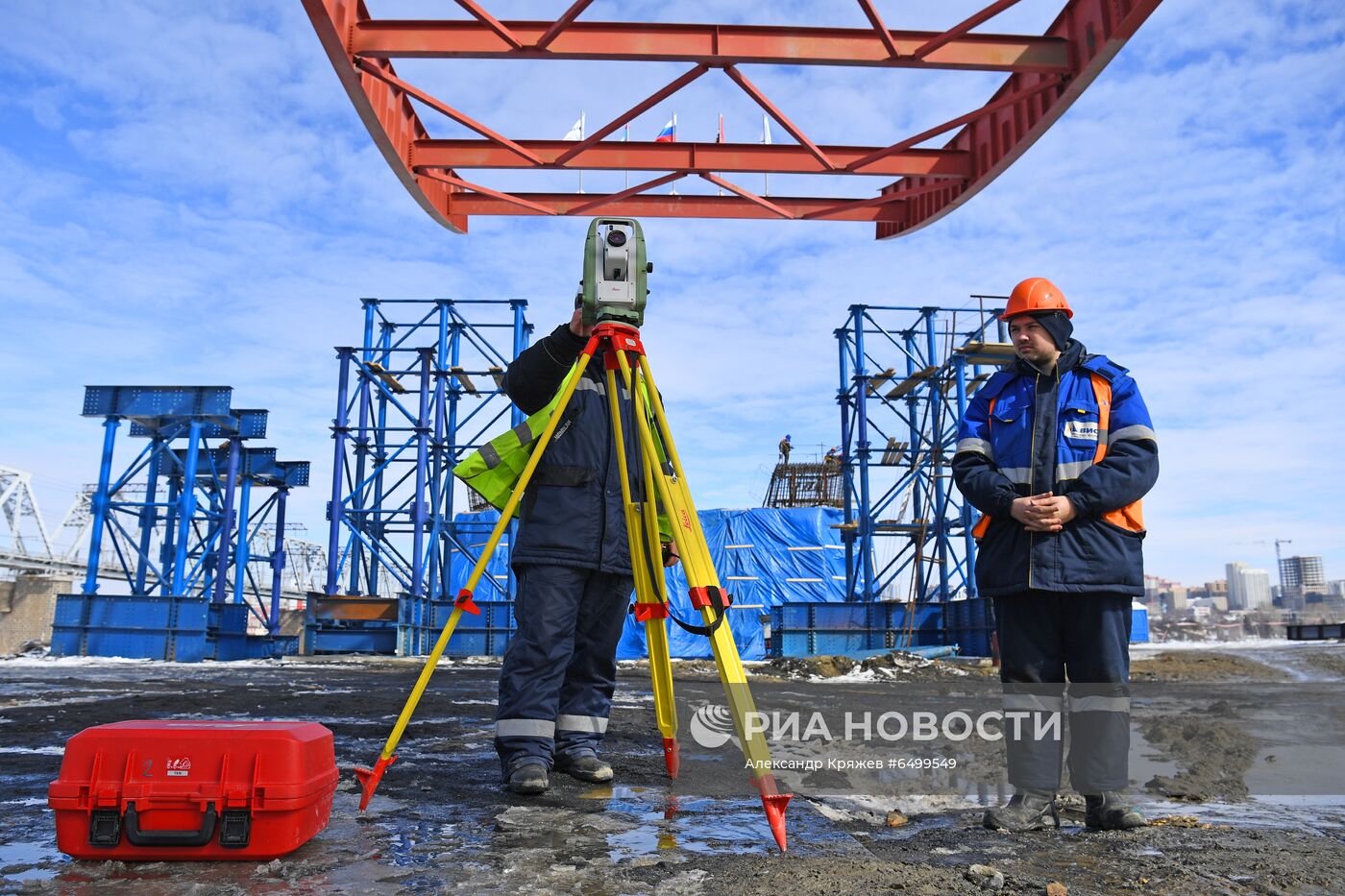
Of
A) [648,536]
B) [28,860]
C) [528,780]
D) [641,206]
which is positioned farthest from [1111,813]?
[641,206]

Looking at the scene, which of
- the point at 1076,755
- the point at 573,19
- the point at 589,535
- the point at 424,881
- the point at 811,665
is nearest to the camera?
the point at 424,881

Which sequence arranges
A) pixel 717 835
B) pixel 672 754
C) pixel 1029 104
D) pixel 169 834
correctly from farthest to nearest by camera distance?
pixel 1029 104 → pixel 672 754 → pixel 717 835 → pixel 169 834

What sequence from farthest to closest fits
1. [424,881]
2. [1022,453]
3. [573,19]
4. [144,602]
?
1. [144,602]
2. [573,19]
3. [1022,453]
4. [424,881]

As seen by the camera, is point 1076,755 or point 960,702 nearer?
point 1076,755

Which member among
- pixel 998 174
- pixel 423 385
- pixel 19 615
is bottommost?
pixel 19 615

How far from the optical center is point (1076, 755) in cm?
261

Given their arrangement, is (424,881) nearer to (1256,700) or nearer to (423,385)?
(1256,700)

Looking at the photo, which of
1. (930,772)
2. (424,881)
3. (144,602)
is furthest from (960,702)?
(144,602)

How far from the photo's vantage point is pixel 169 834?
1.99 metres

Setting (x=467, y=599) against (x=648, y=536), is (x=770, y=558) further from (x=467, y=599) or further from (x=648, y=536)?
(x=467, y=599)

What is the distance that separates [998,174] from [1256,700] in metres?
5.10

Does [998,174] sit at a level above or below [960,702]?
above

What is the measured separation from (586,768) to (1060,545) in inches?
68.0

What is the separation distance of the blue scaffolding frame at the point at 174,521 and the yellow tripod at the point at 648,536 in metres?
18.7
